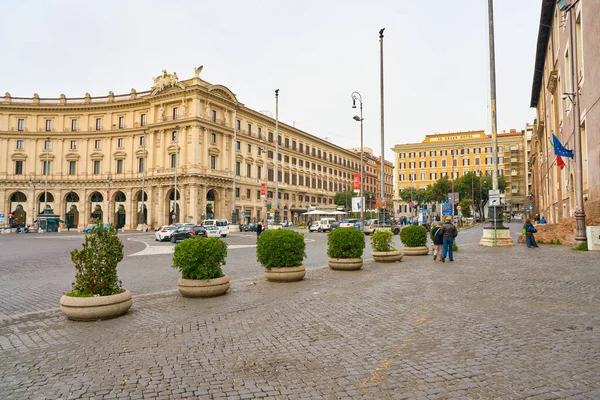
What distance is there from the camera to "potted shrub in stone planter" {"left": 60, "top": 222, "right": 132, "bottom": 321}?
633cm

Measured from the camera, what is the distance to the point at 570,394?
350 centimetres

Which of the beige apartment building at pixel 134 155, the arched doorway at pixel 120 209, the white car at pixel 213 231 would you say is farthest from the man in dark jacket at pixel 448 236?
the arched doorway at pixel 120 209

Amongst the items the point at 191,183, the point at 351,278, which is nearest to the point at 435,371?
the point at 351,278

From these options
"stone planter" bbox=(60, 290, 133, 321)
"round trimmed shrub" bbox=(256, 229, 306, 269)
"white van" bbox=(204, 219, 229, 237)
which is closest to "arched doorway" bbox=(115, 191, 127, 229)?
"white van" bbox=(204, 219, 229, 237)

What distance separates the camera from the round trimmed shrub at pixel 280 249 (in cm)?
1012

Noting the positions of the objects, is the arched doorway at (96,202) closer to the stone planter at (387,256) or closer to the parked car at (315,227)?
the parked car at (315,227)

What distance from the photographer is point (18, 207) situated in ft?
206

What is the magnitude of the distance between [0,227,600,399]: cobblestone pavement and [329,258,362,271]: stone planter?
125 inches

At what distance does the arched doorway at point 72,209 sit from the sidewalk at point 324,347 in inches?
2508

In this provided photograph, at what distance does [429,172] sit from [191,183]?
62.7 m

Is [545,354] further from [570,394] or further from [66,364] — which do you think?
[66,364]

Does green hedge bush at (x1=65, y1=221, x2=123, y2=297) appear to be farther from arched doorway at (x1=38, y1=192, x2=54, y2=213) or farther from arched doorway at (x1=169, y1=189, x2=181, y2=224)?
arched doorway at (x1=38, y1=192, x2=54, y2=213)

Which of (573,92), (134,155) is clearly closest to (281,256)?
(573,92)

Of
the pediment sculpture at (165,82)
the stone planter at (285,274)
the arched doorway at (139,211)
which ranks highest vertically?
the pediment sculpture at (165,82)
